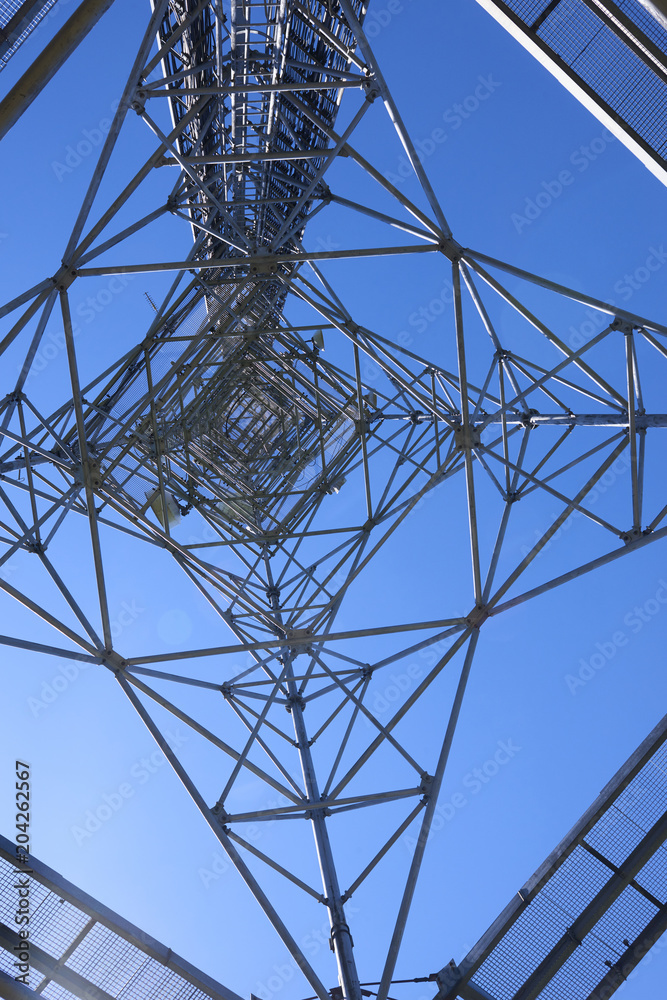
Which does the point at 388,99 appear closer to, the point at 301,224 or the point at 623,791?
the point at 301,224

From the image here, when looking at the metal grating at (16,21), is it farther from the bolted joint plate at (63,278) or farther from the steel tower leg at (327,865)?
the steel tower leg at (327,865)

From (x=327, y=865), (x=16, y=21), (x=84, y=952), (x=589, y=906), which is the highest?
(x=16, y=21)

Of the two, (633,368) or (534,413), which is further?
(534,413)

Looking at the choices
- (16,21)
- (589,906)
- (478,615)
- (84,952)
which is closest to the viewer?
(16,21)

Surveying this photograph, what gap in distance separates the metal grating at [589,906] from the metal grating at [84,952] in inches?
120

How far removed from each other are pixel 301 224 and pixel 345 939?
915 centimetres

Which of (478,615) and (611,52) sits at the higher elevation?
(611,52)

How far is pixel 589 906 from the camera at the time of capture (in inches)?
388

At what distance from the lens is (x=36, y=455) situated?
13.2 m

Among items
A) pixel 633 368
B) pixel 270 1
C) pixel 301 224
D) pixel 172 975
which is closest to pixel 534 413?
pixel 633 368

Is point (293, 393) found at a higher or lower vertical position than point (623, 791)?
higher

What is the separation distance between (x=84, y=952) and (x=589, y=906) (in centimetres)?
589

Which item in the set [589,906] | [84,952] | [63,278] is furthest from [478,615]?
[63,278]

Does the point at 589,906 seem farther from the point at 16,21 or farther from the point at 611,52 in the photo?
the point at 16,21
